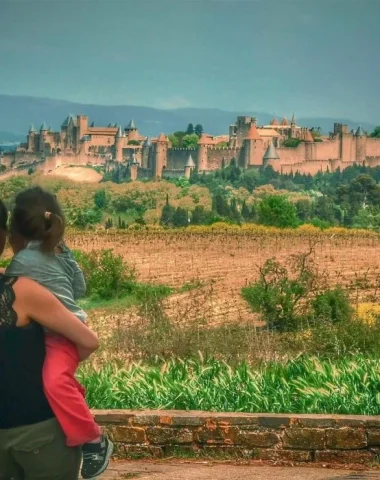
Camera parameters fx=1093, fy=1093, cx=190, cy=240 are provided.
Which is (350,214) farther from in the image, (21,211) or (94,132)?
(94,132)

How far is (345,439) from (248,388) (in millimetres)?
802

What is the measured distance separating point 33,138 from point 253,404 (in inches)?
4478

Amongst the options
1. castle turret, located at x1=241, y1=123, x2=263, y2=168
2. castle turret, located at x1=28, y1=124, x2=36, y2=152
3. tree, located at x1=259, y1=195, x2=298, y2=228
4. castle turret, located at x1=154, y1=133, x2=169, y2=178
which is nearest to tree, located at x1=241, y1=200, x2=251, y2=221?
tree, located at x1=259, y1=195, x2=298, y2=228

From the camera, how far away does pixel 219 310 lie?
15867 mm

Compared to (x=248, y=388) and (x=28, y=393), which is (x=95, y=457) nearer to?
(x=28, y=393)

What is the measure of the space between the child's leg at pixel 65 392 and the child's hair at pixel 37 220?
263 mm

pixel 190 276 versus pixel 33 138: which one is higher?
pixel 33 138

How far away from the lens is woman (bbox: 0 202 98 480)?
2.69 metres

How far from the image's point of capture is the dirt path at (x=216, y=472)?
15.2 feet

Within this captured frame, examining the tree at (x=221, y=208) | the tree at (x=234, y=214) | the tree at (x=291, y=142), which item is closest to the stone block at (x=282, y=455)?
the tree at (x=234, y=214)

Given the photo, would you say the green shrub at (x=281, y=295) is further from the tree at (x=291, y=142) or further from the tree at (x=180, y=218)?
the tree at (x=291, y=142)

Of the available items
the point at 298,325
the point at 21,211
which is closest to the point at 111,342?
the point at 298,325

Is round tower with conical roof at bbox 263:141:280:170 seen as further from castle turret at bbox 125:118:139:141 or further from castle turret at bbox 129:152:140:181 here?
castle turret at bbox 125:118:139:141

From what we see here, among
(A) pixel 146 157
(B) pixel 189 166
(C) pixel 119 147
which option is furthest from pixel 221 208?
(C) pixel 119 147
